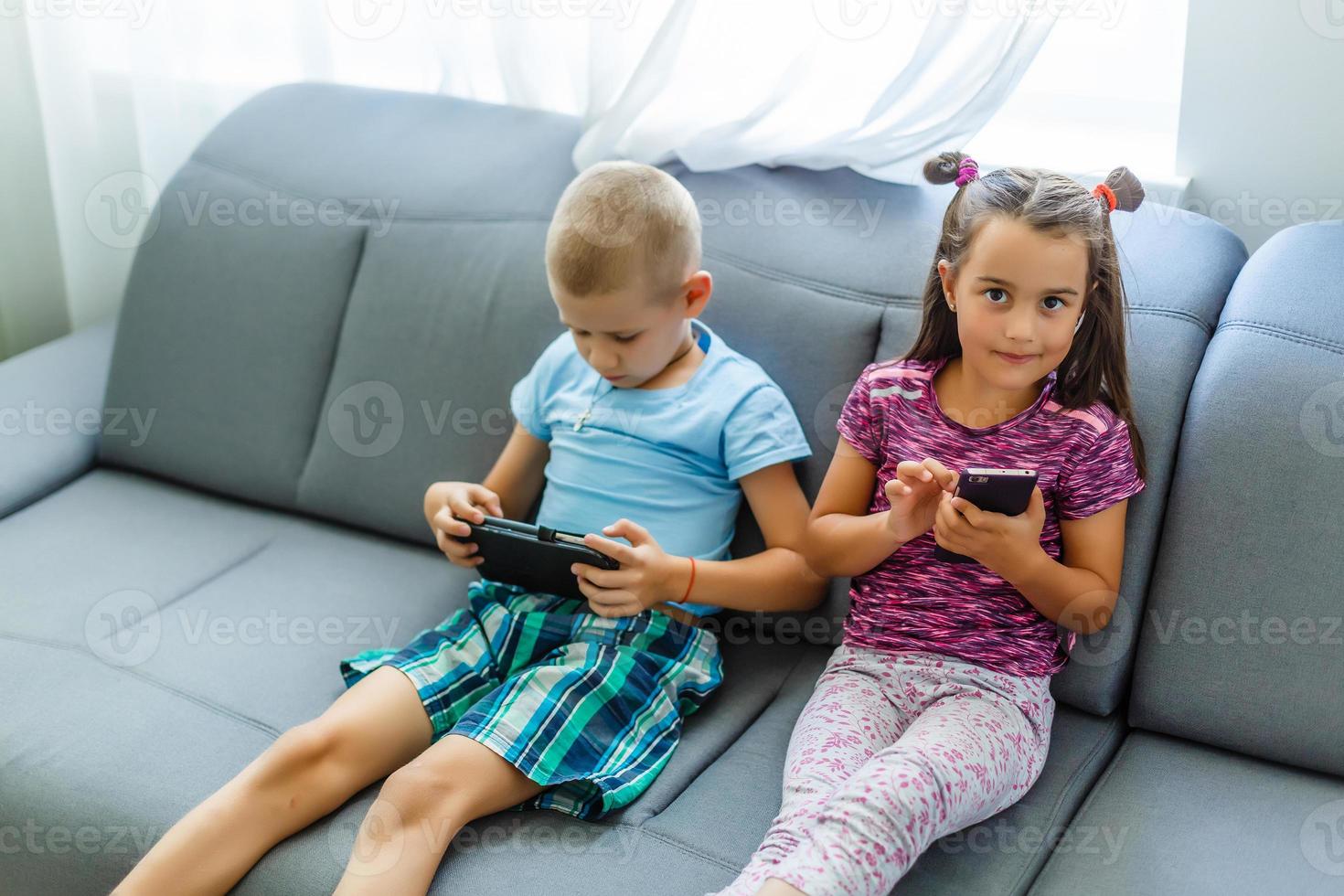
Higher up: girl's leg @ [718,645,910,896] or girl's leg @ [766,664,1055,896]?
girl's leg @ [766,664,1055,896]

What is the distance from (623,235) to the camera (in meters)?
→ 1.48

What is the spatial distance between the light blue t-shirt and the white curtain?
15.2 inches

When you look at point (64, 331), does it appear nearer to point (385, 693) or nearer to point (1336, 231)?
point (385, 693)

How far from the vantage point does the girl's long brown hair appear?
1309 millimetres

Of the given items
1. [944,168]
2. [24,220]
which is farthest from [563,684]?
[24,220]

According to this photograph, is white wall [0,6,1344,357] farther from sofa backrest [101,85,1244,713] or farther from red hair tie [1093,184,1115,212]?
red hair tie [1093,184,1115,212]

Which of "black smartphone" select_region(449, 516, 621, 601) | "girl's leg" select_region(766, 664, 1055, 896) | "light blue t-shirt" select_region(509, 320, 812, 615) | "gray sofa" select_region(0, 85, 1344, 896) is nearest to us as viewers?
"girl's leg" select_region(766, 664, 1055, 896)

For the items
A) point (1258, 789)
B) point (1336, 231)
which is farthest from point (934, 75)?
point (1258, 789)

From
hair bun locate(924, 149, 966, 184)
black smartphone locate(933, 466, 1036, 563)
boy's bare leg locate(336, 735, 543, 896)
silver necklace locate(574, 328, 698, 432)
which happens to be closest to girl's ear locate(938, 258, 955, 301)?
hair bun locate(924, 149, 966, 184)

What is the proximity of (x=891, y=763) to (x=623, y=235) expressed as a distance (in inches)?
26.7

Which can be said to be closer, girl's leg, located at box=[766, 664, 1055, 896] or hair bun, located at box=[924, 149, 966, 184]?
girl's leg, located at box=[766, 664, 1055, 896]

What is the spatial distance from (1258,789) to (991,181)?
2.44 feet

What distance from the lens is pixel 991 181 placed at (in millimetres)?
1363

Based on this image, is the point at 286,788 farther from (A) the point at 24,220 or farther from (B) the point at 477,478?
(A) the point at 24,220
